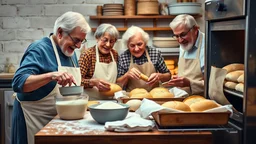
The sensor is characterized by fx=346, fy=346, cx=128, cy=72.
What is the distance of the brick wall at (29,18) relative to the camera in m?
4.45

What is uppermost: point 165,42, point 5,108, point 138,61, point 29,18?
point 29,18

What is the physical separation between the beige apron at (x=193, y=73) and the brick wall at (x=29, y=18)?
153 centimetres

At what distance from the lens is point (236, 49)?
2115 millimetres

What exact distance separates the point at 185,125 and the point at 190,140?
8 centimetres

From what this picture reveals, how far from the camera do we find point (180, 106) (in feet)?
5.42

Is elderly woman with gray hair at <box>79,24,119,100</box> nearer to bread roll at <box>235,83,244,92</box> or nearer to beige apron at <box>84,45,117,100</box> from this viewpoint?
beige apron at <box>84,45,117,100</box>

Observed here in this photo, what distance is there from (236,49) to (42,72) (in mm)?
1206

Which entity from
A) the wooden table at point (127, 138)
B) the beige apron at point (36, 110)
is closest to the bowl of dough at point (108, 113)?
the wooden table at point (127, 138)

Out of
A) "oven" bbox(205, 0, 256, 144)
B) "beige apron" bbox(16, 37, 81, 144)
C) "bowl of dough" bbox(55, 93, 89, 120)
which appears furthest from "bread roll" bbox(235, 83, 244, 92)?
"beige apron" bbox(16, 37, 81, 144)

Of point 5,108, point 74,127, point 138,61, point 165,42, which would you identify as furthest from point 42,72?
point 165,42

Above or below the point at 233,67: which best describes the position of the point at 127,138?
below

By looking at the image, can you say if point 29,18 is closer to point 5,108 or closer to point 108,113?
point 5,108

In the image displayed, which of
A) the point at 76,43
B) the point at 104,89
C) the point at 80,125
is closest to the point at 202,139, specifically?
the point at 80,125

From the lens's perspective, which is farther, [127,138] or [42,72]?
[42,72]
